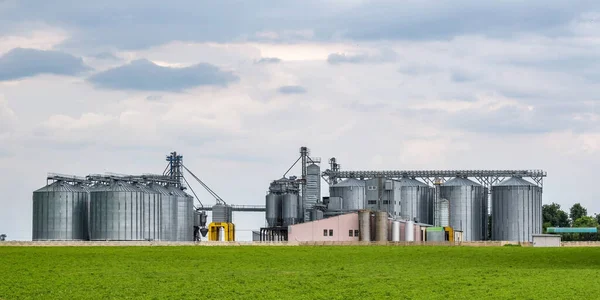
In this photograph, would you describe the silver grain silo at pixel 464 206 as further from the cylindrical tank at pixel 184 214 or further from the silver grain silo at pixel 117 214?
the silver grain silo at pixel 117 214

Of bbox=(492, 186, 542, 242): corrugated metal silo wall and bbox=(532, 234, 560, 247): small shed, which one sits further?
bbox=(492, 186, 542, 242): corrugated metal silo wall

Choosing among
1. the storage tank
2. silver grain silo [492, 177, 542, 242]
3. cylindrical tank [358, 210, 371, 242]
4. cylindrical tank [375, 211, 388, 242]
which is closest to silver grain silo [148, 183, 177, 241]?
the storage tank

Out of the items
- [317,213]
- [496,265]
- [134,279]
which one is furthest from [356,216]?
[134,279]

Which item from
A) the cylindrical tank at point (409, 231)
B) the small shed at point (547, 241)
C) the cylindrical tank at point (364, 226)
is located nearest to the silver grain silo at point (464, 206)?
the cylindrical tank at point (409, 231)

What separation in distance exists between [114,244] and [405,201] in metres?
62.9

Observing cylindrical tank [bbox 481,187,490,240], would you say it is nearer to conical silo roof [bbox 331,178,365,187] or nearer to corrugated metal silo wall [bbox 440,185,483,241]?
corrugated metal silo wall [bbox 440,185,483,241]

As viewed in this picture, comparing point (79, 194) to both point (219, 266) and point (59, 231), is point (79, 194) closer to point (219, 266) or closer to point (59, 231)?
point (59, 231)

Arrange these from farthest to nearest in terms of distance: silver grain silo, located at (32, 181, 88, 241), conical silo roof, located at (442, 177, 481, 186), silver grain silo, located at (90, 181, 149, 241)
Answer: conical silo roof, located at (442, 177, 481, 186), silver grain silo, located at (90, 181, 149, 241), silver grain silo, located at (32, 181, 88, 241)

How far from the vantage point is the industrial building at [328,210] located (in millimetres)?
170000

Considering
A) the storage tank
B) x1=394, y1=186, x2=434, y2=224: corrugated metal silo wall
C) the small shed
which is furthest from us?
x1=394, y1=186, x2=434, y2=224: corrugated metal silo wall

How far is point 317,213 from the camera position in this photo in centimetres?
18750

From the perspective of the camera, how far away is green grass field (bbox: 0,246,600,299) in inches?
2260

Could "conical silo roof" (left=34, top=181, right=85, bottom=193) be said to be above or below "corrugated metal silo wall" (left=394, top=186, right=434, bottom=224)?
above

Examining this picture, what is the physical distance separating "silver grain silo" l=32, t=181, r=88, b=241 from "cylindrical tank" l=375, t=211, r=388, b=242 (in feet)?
155
